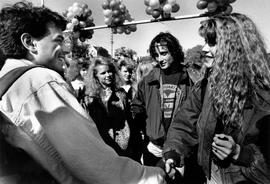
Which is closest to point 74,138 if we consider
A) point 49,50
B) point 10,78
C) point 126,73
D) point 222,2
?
point 10,78

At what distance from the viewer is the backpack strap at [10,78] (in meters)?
1.35

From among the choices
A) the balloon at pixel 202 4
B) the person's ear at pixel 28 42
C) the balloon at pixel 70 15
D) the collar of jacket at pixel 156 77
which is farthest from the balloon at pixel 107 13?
the person's ear at pixel 28 42

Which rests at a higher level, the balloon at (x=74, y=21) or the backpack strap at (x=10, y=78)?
the backpack strap at (x=10, y=78)

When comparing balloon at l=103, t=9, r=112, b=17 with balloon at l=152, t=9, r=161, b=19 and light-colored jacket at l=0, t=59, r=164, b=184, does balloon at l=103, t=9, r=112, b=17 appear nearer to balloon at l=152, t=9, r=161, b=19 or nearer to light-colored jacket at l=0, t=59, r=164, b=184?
balloon at l=152, t=9, r=161, b=19

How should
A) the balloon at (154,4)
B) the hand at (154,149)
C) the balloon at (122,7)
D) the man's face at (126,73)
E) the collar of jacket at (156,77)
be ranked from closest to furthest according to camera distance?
the hand at (154,149), the collar of jacket at (156,77), the man's face at (126,73), the balloon at (154,4), the balloon at (122,7)

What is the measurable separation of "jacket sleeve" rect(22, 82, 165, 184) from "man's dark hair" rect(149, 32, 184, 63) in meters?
3.28

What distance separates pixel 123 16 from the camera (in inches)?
384

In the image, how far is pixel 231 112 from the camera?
238 centimetres

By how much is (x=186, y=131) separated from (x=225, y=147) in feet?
1.62

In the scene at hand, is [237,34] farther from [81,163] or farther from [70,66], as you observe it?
[70,66]

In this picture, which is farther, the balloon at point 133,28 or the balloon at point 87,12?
the balloon at point 133,28

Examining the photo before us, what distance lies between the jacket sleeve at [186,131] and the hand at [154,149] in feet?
4.25

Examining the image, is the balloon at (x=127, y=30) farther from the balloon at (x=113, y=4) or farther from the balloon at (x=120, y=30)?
the balloon at (x=113, y=4)

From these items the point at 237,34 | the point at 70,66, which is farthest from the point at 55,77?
the point at 70,66
